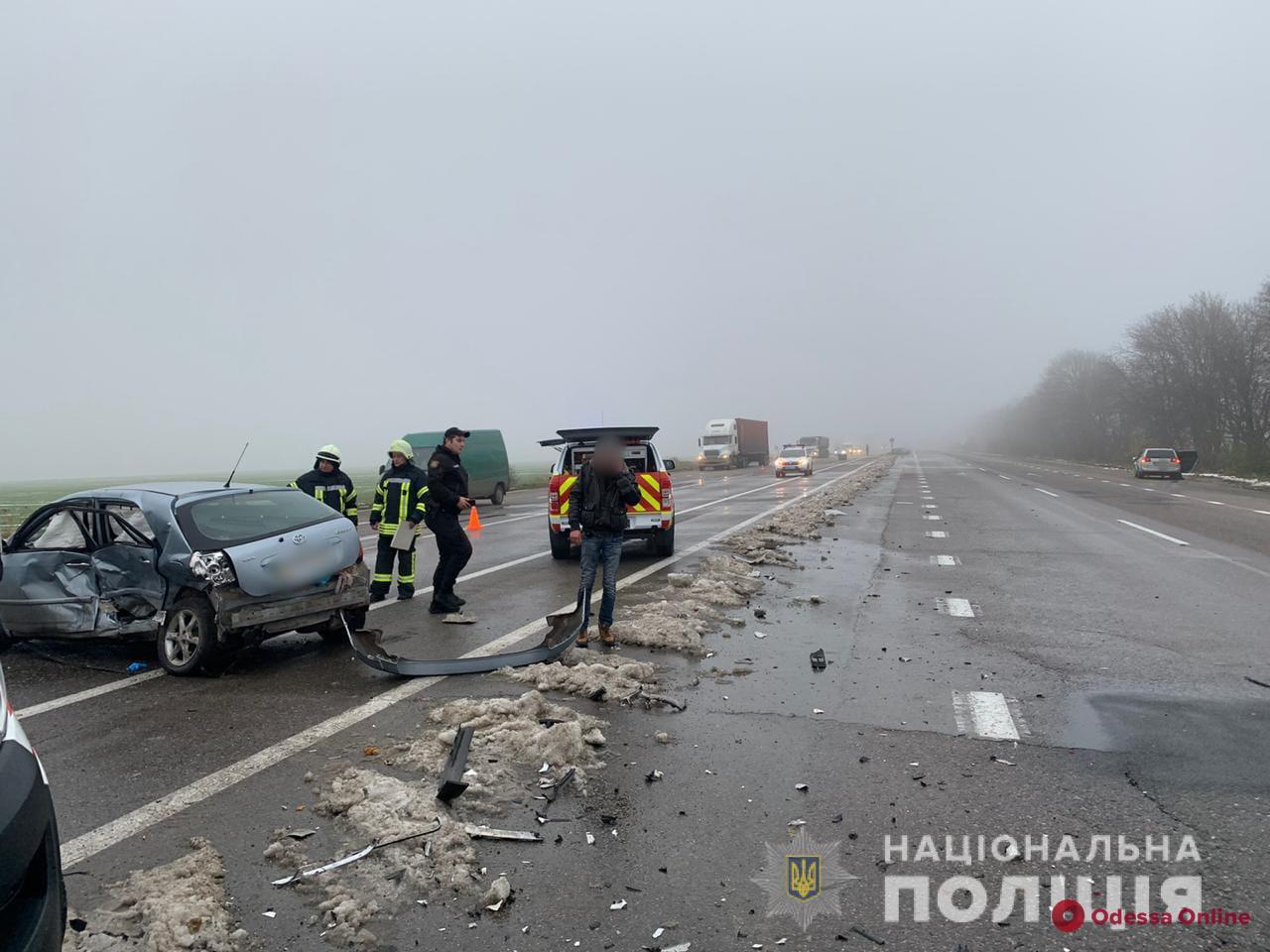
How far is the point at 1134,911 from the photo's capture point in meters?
3.12

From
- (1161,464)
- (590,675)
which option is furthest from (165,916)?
(1161,464)

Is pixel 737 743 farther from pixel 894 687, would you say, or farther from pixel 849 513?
pixel 849 513

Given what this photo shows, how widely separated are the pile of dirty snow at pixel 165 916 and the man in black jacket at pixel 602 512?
3.97 meters

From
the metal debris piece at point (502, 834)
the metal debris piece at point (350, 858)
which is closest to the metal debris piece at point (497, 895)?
the metal debris piece at point (502, 834)

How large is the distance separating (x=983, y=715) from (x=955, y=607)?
378 centimetres

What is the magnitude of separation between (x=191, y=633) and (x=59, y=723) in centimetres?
113

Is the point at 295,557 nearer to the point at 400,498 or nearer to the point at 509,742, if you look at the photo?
the point at 400,498

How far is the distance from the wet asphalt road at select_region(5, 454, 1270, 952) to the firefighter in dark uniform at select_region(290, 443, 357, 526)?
4.73ft

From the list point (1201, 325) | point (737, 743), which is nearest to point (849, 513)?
point (737, 743)

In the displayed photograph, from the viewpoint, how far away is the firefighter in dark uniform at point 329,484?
31.2ft

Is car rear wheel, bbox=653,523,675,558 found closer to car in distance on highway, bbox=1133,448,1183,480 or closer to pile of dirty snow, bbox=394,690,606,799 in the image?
pile of dirty snow, bbox=394,690,606,799

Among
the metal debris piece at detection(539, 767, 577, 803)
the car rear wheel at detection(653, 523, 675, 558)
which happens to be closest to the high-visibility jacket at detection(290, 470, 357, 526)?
the car rear wheel at detection(653, 523, 675, 558)

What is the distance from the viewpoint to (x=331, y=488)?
956 centimetres

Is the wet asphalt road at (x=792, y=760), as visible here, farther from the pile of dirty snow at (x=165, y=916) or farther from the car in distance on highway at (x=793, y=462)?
the car in distance on highway at (x=793, y=462)
